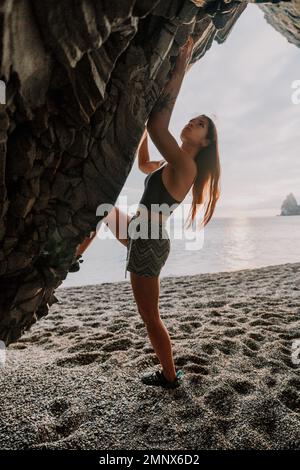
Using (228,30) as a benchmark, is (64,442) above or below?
below

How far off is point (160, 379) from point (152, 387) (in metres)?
0.10

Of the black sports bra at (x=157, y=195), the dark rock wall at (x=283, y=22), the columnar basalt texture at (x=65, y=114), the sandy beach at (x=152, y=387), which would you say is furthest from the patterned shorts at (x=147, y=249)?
the dark rock wall at (x=283, y=22)

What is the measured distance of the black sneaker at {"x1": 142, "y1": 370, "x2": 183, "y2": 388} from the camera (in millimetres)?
2578

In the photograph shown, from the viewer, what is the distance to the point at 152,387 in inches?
102

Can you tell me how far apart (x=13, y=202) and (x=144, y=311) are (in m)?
1.31

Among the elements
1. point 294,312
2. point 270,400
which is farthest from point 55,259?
point 294,312

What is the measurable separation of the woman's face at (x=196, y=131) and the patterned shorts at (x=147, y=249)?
776mm

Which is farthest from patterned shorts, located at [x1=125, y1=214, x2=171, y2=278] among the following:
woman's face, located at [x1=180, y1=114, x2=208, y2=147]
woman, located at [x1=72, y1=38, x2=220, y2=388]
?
woman's face, located at [x1=180, y1=114, x2=208, y2=147]

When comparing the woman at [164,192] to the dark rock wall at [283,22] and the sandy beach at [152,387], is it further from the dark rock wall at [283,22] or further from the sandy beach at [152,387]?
the dark rock wall at [283,22]

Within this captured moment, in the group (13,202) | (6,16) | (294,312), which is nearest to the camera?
(6,16)

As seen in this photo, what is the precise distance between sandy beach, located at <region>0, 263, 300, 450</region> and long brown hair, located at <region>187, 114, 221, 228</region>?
5.48 feet

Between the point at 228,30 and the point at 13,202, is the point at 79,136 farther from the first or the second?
the point at 228,30

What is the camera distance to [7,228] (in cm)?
173

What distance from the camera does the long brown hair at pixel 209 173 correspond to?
2566 millimetres
